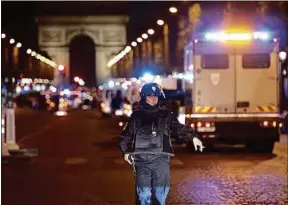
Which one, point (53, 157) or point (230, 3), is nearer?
point (53, 157)

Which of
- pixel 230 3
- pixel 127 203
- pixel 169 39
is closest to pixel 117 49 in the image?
pixel 169 39

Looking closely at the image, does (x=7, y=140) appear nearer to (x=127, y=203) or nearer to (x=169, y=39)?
(x=127, y=203)

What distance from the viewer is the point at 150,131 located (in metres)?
8.32

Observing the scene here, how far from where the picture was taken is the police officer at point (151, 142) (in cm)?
834

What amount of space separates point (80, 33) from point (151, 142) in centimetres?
10916

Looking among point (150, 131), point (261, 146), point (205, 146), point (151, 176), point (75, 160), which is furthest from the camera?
point (205, 146)

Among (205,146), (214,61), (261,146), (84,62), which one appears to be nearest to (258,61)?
(214,61)

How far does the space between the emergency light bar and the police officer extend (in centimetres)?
1228

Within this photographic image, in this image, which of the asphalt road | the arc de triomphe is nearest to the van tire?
the asphalt road

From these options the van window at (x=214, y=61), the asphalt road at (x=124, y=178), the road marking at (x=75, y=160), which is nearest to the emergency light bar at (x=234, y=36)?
the van window at (x=214, y=61)

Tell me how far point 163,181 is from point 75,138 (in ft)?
66.1

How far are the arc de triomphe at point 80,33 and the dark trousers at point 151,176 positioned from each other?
102 metres

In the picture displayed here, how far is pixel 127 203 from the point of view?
11.9 metres

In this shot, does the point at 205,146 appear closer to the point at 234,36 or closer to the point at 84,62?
the point at 234,36
